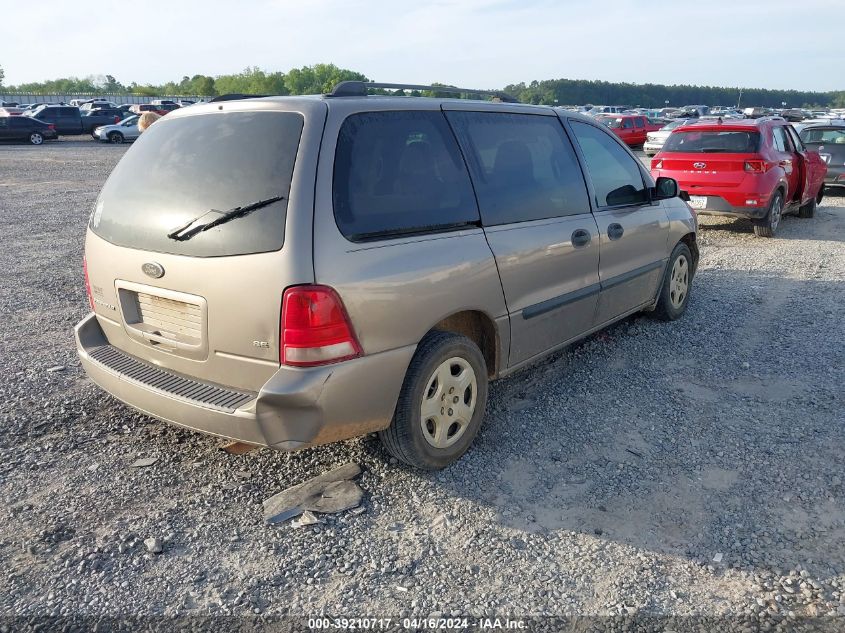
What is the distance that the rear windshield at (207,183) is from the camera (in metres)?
2.93

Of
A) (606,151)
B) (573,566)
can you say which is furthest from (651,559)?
(606,151)

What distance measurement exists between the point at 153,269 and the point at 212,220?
0.43m

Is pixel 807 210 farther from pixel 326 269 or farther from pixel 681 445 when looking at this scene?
pixel 326 269

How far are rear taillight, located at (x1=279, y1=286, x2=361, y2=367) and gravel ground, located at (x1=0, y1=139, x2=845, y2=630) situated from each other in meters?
0.82

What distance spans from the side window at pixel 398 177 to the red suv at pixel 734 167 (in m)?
7.41

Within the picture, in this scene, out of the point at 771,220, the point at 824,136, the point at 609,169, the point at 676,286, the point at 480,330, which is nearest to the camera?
the point at 480,330

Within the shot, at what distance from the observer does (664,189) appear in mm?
5328

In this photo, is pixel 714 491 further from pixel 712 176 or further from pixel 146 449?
pixel 712 176

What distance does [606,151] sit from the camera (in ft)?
16.2

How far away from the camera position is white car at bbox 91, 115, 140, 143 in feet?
104

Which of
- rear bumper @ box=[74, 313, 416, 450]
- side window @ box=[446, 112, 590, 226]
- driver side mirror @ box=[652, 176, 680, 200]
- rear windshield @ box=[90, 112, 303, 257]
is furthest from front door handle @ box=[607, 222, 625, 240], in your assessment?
rear windshield @ box=[90, 112, 303, 257]

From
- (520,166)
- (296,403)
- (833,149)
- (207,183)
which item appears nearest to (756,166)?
(833,149)

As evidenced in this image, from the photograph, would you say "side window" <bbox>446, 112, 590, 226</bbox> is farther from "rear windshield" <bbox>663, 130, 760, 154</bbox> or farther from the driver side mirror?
"rear windshield" <bbox>663, 130, 760, 154</bbox>

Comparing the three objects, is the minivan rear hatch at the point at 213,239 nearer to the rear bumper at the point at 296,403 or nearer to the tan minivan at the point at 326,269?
the tan minivan at the point at 326,269
